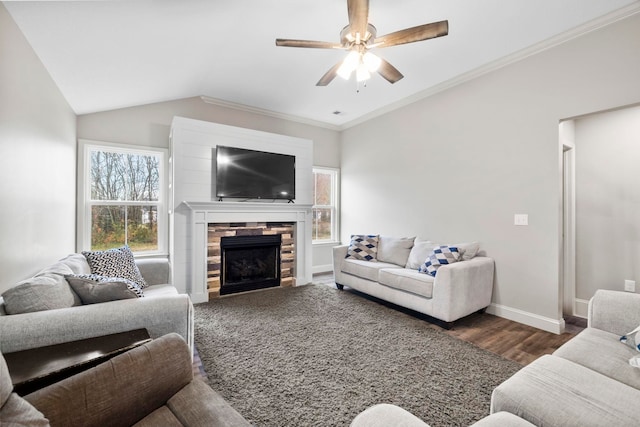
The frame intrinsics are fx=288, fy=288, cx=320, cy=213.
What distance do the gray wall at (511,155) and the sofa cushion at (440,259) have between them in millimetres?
518

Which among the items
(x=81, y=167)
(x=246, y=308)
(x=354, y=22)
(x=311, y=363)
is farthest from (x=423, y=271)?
(x=81, y=167)

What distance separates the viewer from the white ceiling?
6.91ft

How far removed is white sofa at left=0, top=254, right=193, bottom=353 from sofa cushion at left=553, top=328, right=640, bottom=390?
86.4 inches

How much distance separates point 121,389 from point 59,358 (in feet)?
1.46

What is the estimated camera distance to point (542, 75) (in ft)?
9.78

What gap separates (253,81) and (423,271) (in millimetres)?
3200

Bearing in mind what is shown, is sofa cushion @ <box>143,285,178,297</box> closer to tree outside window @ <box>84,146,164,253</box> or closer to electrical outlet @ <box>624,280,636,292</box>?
tree outside window @ <box>84,146,164,253</box>

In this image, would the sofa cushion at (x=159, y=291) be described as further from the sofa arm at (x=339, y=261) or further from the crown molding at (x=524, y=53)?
the crown molding at (x=524, y=53)

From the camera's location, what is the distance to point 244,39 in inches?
109

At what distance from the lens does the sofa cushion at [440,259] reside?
318 cm

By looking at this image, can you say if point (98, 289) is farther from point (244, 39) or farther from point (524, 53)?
point (524, 53)

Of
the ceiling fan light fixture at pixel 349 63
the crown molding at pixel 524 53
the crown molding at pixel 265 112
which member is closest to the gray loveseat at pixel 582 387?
the ceiling fan light fixture at pixel 349 63

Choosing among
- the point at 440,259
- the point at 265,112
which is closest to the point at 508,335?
the point at 440,259

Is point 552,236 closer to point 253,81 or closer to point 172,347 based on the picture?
point 172,347
